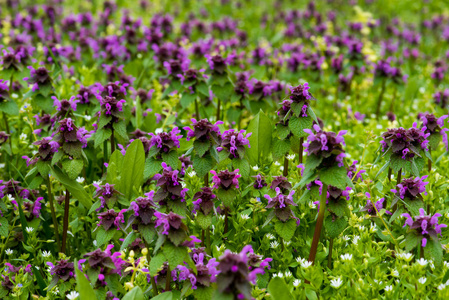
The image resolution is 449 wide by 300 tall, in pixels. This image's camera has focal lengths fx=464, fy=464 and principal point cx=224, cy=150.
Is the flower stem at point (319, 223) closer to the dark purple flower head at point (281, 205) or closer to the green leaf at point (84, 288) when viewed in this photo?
the dark purple flower head at point (281, 205)

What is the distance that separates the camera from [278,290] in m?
2.17

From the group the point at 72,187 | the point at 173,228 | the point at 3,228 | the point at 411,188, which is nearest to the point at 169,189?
the point at 173,228

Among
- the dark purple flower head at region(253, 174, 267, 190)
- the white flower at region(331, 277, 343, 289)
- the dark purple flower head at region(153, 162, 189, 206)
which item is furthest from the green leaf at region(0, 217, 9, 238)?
the white flower at region(331, 277, 343, 289)

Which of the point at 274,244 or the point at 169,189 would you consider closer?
the point at 169,189

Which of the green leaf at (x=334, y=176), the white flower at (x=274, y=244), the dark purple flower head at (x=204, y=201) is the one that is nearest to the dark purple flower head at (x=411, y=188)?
the green leaf at (x=334, y=176)

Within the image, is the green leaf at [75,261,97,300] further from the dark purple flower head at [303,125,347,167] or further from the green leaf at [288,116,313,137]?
the green leaf at [288,116,313,137]

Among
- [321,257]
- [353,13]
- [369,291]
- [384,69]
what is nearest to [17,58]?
[321,257]

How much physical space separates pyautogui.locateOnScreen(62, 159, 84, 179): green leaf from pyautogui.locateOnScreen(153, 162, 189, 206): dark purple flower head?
558mm

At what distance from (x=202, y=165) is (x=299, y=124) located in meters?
0.64

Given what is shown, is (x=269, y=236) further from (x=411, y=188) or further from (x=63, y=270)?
(x=63, y=270)

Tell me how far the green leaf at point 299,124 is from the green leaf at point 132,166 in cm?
96

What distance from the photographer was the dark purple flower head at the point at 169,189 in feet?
8.05

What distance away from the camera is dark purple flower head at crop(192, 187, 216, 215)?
250 centimetres

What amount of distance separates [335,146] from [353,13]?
29.0 feet
